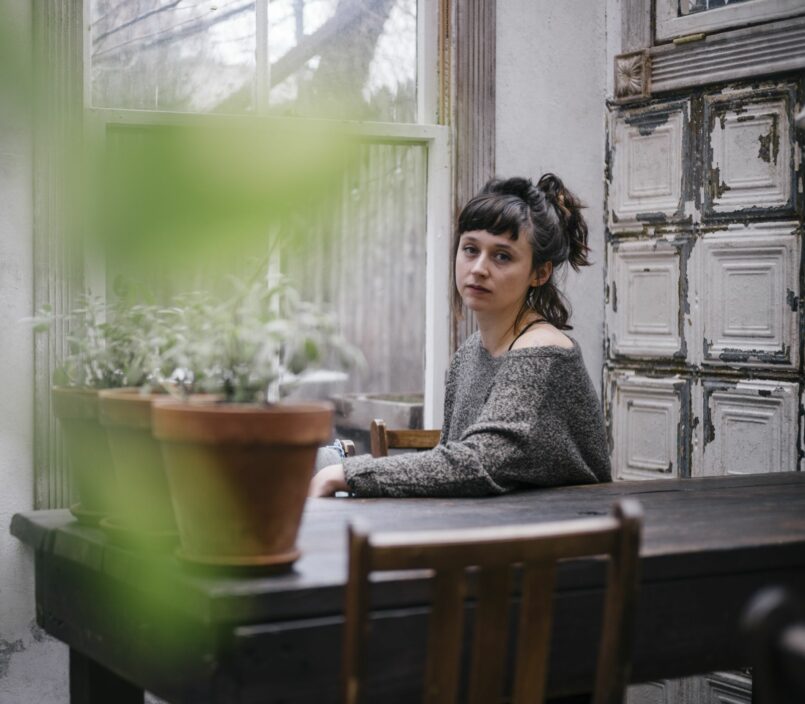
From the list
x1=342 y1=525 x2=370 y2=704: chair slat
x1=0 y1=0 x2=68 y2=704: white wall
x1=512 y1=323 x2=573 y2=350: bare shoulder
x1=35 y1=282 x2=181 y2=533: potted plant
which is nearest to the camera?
x1=342 y1=525 x2=370 y2=704: chair slat

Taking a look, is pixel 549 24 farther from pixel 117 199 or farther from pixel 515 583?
pixel 117 199

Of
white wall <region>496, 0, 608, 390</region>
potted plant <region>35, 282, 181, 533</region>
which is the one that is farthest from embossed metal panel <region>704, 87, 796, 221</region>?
potted plant <region>35, 282, 181, 533</region>

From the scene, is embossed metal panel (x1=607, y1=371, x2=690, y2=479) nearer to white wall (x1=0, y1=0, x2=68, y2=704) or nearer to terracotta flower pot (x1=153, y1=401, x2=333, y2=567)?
white wall (x1=0, y1=0, x2=68, y2=704)

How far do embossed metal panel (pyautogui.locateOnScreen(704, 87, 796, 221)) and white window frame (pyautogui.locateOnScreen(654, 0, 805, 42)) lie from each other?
0.74ft

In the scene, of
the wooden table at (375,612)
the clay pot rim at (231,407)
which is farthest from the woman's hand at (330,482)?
the clay pot rim at (231,407)

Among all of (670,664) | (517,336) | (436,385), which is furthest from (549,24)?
(670,664)

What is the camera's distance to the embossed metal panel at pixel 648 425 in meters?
3.59

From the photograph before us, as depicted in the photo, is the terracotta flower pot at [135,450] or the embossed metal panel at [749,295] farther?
the embossed metal panel at [749,295]

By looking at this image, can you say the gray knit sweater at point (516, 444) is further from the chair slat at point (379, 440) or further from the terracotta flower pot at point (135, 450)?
the terracotta flower pot at point (135, 450)

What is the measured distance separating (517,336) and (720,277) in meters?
1.32

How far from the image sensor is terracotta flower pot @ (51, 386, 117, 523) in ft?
4.26

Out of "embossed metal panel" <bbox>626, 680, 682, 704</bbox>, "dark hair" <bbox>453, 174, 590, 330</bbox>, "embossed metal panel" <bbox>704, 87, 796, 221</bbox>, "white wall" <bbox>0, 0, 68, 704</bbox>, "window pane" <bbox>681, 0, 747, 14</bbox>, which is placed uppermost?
"window pane" <bbox>681, 0, 747, 14</bbox>

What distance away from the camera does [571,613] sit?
1405mm

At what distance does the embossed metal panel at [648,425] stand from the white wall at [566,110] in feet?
0.55
